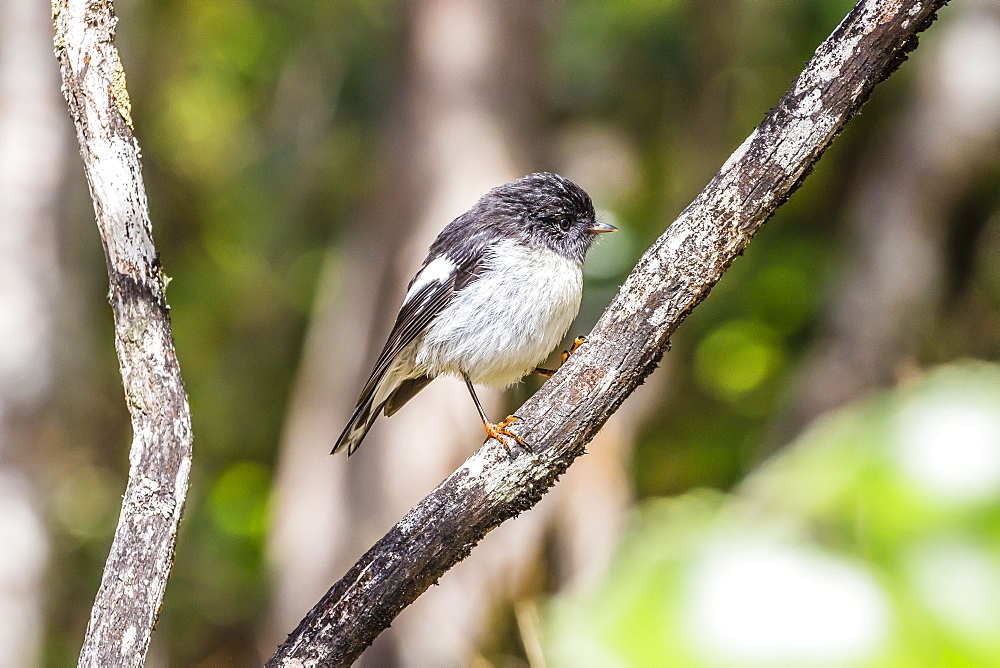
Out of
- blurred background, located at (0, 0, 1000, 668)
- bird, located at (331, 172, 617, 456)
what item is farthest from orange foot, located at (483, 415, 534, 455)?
bird, located at (331, 172, 617, 456)

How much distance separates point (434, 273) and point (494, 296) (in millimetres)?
392

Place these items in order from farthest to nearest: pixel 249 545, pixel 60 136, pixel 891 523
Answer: pixel 249 545
pixel 60 136
pixel 891 523

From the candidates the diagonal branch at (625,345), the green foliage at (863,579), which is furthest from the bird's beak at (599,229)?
the green foliage at (863,579)

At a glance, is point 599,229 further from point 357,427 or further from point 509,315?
point 357,427

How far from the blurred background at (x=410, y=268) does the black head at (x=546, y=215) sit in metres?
0.52

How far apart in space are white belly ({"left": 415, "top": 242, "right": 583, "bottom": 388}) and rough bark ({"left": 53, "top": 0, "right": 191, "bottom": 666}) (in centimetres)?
126

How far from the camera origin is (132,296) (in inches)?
89.3

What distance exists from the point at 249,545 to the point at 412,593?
731 centimetres

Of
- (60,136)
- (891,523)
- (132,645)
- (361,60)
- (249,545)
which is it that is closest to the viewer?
(891,523)

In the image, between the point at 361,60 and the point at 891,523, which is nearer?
the point at 891,523

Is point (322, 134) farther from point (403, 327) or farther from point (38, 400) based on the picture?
point (403, 327)

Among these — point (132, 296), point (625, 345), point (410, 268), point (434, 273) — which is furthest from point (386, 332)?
point (625, 345)

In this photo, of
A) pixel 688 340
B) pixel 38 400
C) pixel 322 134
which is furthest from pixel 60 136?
pixel 688 340

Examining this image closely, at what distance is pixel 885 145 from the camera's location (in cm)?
732
